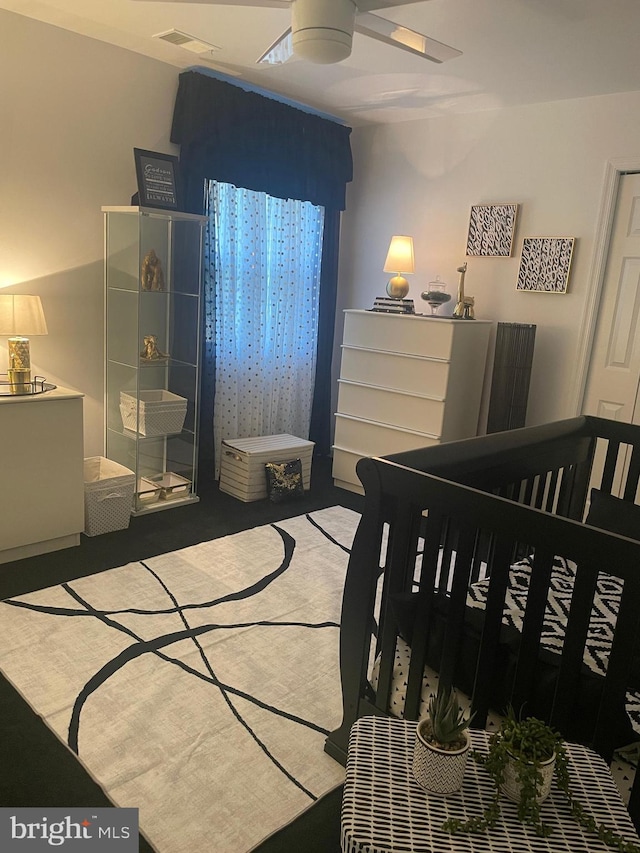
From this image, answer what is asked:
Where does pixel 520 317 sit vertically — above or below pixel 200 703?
above

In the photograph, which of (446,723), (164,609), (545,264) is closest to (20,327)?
(164,609)

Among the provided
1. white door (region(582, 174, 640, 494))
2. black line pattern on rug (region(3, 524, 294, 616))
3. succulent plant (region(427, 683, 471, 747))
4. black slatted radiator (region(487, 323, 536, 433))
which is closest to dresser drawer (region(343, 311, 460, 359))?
black slatted radiator (region(487, 323, 536, 433))

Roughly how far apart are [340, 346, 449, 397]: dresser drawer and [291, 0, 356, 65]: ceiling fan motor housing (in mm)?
1932

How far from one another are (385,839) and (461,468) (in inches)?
40.1

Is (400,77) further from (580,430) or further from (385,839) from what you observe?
(385,839)

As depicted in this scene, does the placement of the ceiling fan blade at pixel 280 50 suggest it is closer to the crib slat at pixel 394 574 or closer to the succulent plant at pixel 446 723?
the crib slat at pixel 394 574

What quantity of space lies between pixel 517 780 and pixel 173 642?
59.9 inches

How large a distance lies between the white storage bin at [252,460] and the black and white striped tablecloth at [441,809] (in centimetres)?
265

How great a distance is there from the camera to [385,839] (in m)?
1.06

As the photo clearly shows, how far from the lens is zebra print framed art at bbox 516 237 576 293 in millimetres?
3688

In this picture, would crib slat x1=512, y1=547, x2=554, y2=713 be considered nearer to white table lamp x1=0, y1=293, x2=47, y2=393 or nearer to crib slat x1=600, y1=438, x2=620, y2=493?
crib slat x1=600, y1=438, x2=620, y2=493

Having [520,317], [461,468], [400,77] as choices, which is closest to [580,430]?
[461,468]

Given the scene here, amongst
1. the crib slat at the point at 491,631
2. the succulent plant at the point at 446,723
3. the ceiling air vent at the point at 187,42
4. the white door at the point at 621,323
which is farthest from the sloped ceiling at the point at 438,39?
the succulent plant at the point at 446,723

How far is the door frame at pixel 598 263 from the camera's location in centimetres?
346
